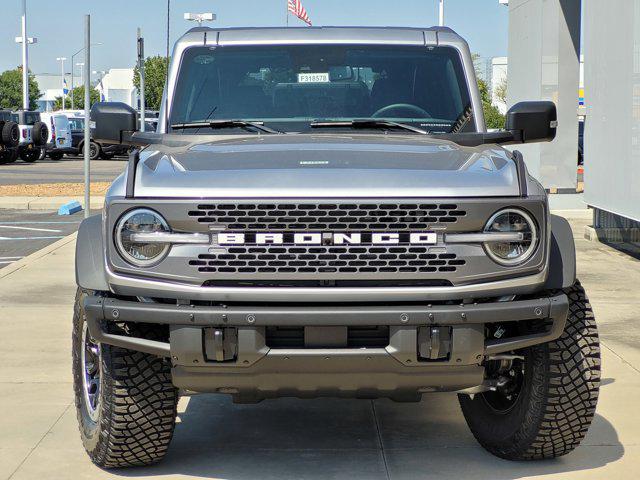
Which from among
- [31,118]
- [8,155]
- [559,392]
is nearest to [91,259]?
[559,392]

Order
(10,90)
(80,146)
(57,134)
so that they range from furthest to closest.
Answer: (10,90), (80,146), (57,134)

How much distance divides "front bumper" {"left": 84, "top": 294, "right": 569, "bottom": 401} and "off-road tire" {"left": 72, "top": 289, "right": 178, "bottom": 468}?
315 millimetres

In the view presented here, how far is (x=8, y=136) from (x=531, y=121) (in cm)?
3620

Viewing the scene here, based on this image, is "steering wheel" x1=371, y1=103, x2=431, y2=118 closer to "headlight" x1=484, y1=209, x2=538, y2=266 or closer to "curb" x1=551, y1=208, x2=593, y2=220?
"headlight" x1=484, y1=209, x2=538, y2=266

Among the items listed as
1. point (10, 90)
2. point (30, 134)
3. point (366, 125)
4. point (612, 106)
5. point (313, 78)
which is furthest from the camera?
point (10, 90)

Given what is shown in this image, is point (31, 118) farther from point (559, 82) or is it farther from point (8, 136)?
point (559, 82)

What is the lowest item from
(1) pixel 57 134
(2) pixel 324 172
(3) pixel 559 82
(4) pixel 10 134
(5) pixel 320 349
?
(1) pixel 57 134

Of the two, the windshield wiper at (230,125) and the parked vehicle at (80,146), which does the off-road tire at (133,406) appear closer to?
the windshield wiper at (230,125)

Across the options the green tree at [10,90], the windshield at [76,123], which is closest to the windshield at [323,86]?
the windshield at [76,123]

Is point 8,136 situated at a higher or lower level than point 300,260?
lower

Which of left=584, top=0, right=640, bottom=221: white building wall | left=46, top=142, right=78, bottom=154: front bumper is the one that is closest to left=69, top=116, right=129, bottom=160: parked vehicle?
left=46, top=142, right=78, bottom=154: front bumper

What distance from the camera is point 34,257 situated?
13.6 m

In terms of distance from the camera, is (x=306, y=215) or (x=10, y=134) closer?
(x=306, y=215)

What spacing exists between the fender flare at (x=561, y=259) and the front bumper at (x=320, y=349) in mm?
101
